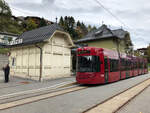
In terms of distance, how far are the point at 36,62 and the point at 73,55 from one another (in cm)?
895

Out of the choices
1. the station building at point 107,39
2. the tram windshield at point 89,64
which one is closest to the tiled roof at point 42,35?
the tram windshield at point 89,64

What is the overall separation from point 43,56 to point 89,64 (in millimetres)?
5844

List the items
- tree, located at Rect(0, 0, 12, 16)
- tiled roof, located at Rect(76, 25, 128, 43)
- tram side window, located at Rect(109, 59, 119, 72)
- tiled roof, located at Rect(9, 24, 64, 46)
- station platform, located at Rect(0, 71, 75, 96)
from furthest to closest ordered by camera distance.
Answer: tree, located at Rect(0, 0, 12, 16), tiled roof, located at Rect(76, 25, 128, 43), tiled roof, located at Rect(9, 24, 64, 46), tram side window, located at Rect(109, 59, 119, 72), station platform, located at Rect(0, 71, 75, 96)

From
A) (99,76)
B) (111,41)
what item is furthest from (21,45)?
(111,41)

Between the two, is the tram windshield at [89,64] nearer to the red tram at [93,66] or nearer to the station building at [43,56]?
the red tram at [93,66]

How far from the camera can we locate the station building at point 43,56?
16.8 m

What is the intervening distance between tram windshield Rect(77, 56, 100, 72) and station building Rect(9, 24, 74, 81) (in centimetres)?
498

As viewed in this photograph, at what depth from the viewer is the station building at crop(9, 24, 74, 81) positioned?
16.8 m

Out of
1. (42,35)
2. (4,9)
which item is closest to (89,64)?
(42,35)

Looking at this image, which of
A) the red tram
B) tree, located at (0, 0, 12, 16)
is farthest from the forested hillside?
the red tram

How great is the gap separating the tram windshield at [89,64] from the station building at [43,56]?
498 centimetres

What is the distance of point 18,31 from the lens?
204 ft

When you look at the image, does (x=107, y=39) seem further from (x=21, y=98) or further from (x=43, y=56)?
(x=21, y=98)

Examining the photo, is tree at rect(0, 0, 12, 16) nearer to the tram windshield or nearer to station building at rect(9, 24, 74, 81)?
station building at rect(9, 24, 74, 81)
